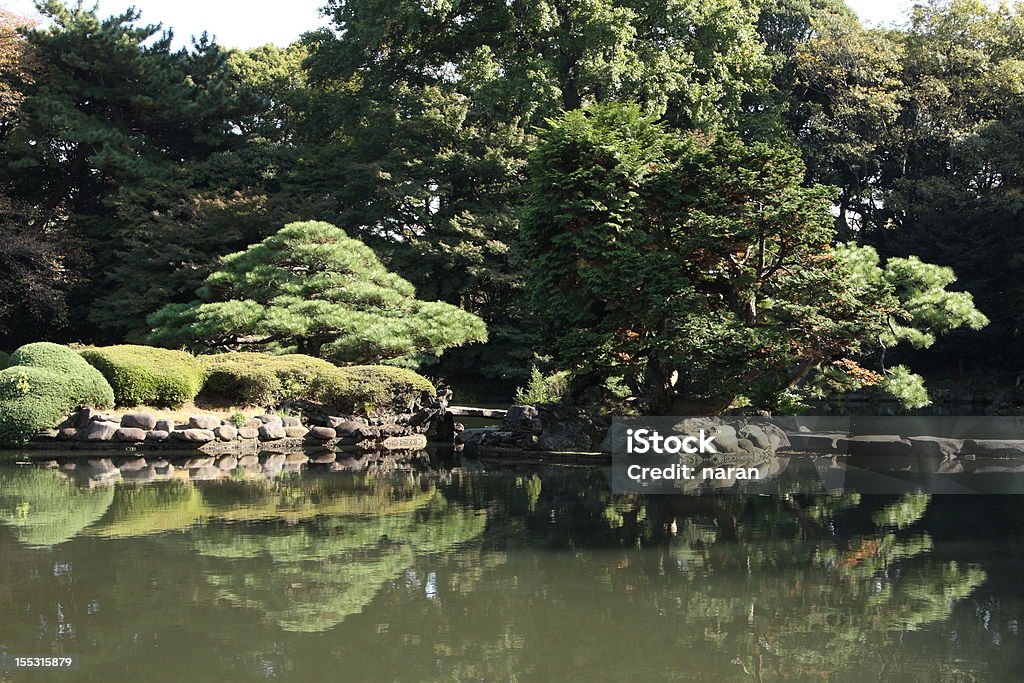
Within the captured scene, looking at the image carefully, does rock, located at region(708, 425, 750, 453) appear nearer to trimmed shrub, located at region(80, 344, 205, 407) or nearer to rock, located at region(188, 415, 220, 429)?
rock, located at region(188, 415, 220, 429)

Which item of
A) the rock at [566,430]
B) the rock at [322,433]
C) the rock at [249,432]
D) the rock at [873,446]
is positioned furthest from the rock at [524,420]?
the rock at [873,446]

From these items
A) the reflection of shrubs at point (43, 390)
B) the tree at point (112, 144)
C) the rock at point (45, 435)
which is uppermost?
the tree at point (112, 144)

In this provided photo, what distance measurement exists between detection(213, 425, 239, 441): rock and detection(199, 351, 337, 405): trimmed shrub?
125 centimetres

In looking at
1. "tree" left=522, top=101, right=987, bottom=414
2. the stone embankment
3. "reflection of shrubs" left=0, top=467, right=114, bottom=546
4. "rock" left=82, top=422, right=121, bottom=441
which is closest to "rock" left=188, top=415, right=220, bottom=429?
the stone embankment

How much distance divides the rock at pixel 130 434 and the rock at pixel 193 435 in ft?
Result: 1.52

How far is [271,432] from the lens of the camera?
Answer: 1524cm

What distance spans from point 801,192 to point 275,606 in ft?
31.7

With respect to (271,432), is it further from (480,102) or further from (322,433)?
(480,102)

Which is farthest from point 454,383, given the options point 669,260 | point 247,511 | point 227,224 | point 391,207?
point 247,511

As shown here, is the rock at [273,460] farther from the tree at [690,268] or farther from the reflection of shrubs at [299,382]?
the tree at [690,268]

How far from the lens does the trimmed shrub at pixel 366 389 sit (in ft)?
52.6

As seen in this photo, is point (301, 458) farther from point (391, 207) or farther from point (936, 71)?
point (936, 71)

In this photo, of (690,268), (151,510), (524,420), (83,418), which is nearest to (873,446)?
(690,268)

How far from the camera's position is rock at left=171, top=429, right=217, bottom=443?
14.5 meters
